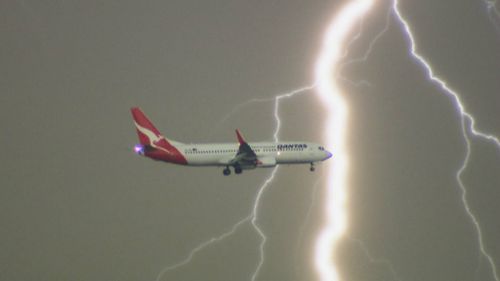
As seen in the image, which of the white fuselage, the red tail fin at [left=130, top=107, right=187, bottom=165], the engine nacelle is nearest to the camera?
the red tail fin at [left=130, top=107, right=187, bottom=165]

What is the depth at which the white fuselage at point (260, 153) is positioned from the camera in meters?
98.8

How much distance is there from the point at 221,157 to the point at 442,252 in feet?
73.3

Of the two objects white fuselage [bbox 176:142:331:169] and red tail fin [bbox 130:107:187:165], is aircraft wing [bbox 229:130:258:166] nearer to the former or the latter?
white fuselage [bbox 176:142:331:169]

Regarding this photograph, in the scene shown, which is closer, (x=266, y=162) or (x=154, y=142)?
(x=154, y=142)

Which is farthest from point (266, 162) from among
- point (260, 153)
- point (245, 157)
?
point (245, 157)

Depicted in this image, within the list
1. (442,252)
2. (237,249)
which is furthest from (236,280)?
(442,252)

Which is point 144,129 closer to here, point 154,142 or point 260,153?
point 154,142

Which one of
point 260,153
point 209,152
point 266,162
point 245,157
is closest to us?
point 245,157

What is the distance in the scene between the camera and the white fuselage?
98.8m

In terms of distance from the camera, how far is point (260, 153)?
100000mm

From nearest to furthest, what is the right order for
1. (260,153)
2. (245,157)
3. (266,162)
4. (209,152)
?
(245,157)
(209,152)
(266,162)
(260,153)

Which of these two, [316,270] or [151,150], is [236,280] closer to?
[316,270]

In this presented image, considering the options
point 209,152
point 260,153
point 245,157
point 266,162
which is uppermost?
point 260,153

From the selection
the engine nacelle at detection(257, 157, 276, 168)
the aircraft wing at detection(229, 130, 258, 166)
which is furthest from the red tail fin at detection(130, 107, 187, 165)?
the engine nacelle at detection(257, 157, 276, 168)
